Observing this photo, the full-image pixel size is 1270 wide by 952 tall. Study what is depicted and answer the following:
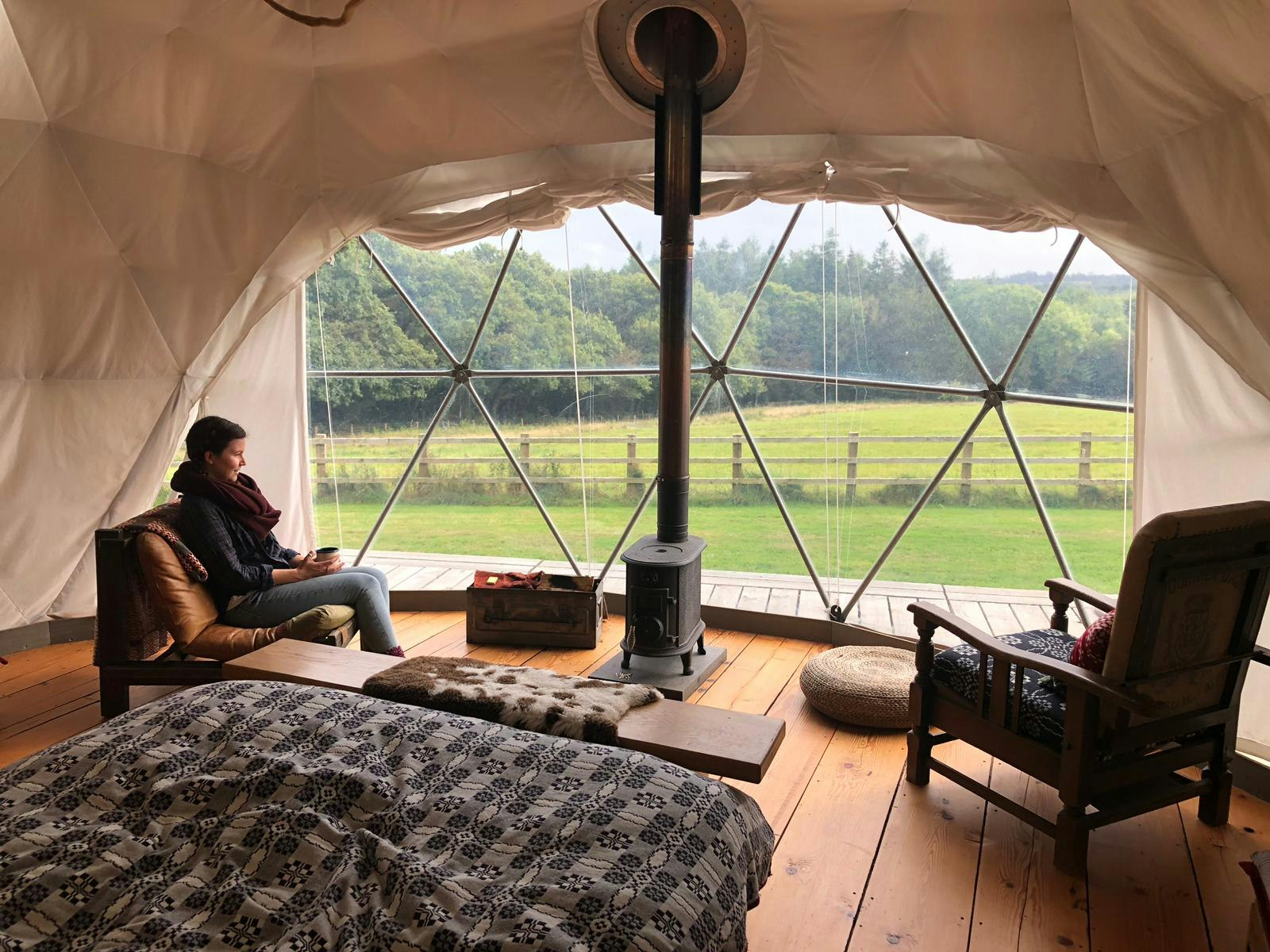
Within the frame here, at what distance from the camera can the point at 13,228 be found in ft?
12.7

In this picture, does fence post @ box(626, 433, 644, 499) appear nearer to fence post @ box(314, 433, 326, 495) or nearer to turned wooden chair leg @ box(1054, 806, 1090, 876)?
fence post @ box(314, 433, 326, 495)

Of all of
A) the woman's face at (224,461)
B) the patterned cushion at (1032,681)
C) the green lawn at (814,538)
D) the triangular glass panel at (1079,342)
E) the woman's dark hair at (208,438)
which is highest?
the triangular glass panel at (1079,342)

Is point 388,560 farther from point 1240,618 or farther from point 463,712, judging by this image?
point 1240,618

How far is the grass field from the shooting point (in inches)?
272

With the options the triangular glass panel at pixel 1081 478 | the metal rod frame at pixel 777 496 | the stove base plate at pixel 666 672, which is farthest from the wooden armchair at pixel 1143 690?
the triangular glass panel at pixel 1081 478

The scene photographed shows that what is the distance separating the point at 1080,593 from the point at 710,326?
15.2ft

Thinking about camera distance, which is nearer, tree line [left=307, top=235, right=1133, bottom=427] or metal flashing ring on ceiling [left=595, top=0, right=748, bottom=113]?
metal flashing ring on ceiling [left=595, top=0, right=748, bottom=113]

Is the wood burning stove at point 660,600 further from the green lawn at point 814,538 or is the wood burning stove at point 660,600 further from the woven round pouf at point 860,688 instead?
the green lawn at point 814,538

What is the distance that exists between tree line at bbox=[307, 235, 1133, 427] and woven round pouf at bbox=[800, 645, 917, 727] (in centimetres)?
147

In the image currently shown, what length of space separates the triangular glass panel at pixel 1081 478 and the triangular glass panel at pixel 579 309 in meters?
3.29

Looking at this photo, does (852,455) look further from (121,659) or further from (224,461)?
(121,659)

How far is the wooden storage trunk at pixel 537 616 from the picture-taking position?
15.6 ft

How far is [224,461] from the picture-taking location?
12.9ft

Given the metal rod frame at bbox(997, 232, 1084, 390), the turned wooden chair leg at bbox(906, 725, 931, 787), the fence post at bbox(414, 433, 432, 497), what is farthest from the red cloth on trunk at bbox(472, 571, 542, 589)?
the fence post at bbox(414, 433, 432, 497)
